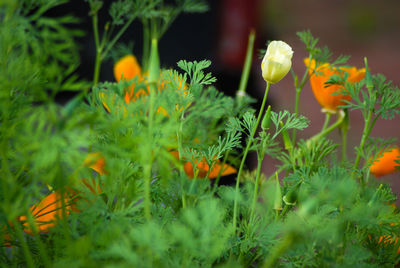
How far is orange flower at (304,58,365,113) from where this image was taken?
352mm

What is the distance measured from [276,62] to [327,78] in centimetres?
8

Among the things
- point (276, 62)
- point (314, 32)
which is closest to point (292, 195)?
point (276, 62)

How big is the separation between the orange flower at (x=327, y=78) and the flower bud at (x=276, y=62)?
6 cm

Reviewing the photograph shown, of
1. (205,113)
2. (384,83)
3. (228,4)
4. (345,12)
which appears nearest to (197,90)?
(205,113)

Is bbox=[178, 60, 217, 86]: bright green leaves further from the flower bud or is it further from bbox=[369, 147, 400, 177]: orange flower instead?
bbox=[369, 147, 400, 177]: orange flower

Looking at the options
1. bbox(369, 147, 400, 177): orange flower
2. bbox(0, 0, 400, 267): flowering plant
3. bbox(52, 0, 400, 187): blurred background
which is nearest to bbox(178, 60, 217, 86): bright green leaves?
bbox(0, 0, 400, 267): flowering plant

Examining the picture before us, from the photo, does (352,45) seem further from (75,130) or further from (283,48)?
(75,130)

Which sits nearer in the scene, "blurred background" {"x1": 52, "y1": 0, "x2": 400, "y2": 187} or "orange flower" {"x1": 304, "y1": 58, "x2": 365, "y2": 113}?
"orange flower" {"x1": 304, "y1": 58, "x2": 365, "y2": 113}

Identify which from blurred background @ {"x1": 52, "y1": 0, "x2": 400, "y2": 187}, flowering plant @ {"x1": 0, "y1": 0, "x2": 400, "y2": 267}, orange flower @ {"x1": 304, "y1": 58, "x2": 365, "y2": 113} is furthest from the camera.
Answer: blurred background @ {"x1": 52, "y1": 0, "x2": 400, "y2": 187}

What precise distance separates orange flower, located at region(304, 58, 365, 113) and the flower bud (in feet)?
0.20

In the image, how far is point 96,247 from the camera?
25 cm

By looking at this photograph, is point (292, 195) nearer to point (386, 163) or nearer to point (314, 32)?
point (386, 163)

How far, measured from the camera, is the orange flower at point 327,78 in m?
0.35

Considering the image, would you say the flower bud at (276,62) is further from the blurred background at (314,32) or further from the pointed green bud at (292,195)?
the blurred background at (314,32)
